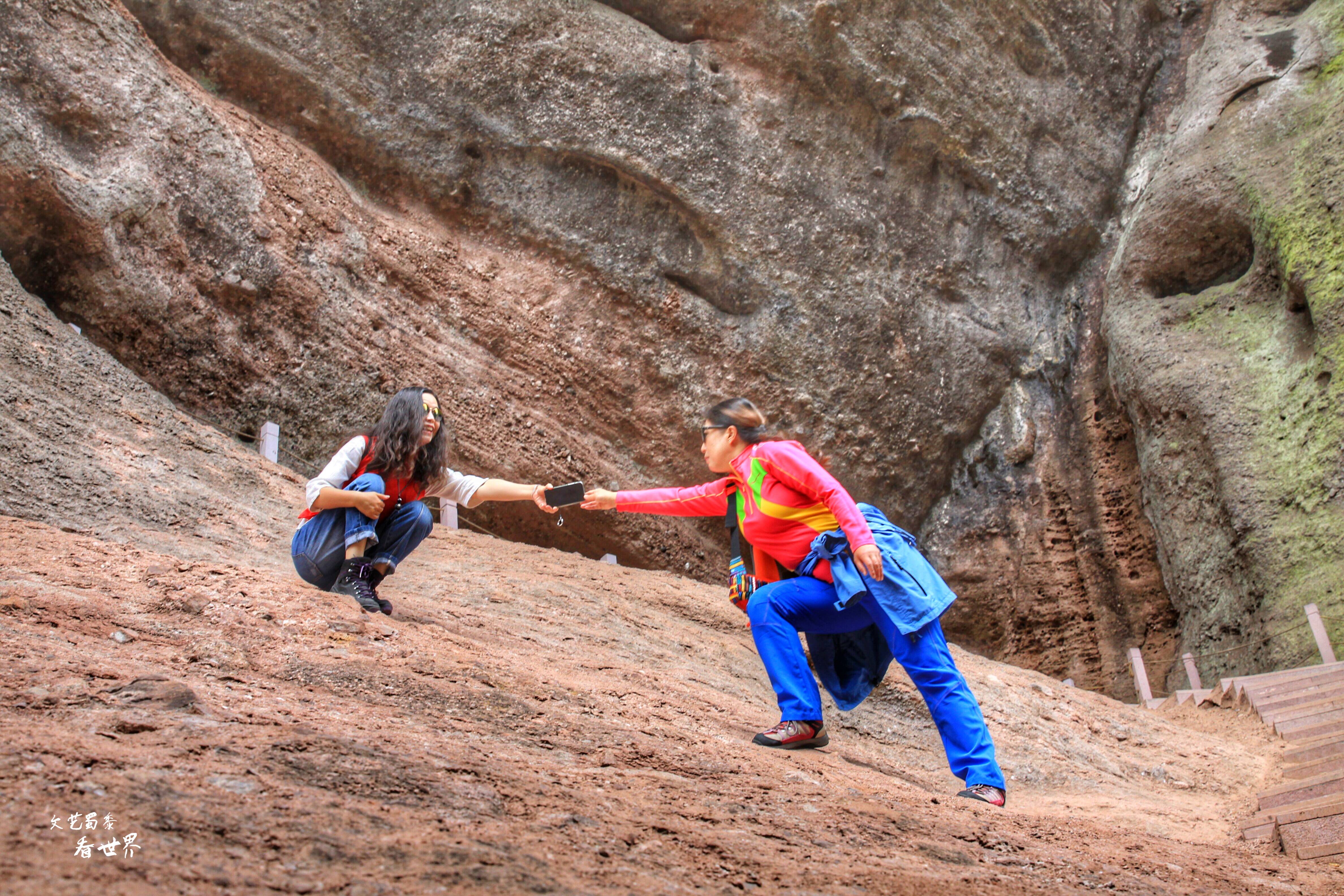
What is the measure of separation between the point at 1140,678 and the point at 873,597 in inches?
255

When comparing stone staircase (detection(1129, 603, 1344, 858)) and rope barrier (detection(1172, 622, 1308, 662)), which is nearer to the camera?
stone staircase (detection(1129, 603, 1344, 858))

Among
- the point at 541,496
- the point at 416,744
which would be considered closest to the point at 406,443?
the point at 541,496

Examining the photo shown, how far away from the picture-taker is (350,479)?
3.94 metres

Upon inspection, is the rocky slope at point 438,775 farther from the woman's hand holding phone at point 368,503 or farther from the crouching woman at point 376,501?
the woman's hand holding phone at point 368,503

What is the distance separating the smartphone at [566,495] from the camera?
4.38 meters

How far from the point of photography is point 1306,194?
28.4 ft

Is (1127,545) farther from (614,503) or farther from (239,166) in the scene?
(239,166)

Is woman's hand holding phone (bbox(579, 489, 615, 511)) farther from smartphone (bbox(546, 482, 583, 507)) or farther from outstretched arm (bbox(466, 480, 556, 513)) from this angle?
outstretched arm (bbox(466, 480, 556, 513))

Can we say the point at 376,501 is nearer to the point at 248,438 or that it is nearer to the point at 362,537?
the point at 362,537

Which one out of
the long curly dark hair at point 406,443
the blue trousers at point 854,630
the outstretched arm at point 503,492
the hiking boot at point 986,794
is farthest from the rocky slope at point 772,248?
the hiking boot at point 986,794

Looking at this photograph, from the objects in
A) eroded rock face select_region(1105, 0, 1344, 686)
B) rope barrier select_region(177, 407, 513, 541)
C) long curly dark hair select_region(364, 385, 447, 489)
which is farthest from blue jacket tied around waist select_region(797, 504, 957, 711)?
eroded rock face select_region(1105, 0, 1344, 686)

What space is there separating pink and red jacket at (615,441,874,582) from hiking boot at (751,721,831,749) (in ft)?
1.75

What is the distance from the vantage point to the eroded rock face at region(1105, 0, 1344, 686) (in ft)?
26.2

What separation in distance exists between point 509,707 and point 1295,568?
7.29 metres
